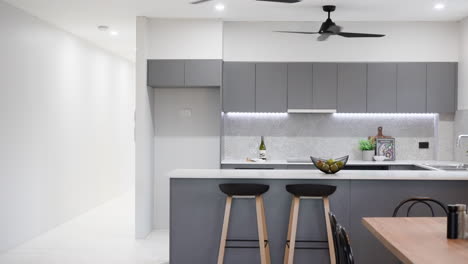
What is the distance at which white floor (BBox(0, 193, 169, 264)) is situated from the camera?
5066 millimetres

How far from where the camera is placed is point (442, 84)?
6.29 metres

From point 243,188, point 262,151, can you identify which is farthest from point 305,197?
point 262,151

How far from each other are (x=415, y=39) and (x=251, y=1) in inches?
96.5

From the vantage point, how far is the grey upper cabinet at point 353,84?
20.7 ft

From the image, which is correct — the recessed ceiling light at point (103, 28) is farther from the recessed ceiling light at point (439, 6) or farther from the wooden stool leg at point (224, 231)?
the recessed ceiling light at point (439, 6)

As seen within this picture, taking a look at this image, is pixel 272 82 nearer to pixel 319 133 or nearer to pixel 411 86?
pixel 319 133

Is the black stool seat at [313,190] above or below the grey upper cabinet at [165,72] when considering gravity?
below

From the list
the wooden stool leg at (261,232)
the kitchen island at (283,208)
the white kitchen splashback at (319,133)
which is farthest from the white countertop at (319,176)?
the white kitchen splashback at (319,133)

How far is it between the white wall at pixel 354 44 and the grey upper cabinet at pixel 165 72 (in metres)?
0.66

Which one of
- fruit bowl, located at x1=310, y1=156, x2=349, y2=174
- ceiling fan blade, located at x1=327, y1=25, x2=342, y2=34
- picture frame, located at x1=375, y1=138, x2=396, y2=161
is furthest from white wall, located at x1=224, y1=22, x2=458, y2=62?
fruit bowl, located at x1=310, y1=156, x2=349, y2=174

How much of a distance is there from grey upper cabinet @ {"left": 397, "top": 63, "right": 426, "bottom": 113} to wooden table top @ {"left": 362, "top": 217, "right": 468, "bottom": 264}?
3.43 metres

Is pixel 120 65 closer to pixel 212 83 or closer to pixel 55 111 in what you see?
pixel 55 111

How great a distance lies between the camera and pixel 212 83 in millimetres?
6156

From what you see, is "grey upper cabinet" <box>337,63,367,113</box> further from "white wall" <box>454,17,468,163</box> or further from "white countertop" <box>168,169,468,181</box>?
"white countertop" <box>168,169,468,181</box>
